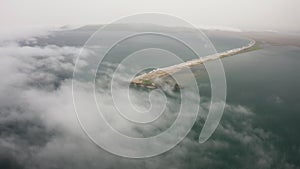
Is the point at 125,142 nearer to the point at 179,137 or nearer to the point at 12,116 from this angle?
the point at 179,137

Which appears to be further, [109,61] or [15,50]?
[15,50]

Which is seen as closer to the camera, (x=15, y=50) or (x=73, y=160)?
(x=73, y=160)

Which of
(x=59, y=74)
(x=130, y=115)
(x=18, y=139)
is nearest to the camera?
(x=18, y=139)

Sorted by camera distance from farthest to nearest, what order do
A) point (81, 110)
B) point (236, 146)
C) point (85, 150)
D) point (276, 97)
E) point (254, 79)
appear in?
point (254, 79)
point (81, 110)
point (276, 97)
point (85, 150)
point (236, 146)

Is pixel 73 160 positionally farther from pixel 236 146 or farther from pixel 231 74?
pixel 231 74

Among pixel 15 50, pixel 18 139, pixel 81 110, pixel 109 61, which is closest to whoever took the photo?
pixel 18 139

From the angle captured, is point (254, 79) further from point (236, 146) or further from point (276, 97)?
point (236, 146)

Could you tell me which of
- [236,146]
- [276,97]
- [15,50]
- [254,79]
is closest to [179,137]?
[236,146]

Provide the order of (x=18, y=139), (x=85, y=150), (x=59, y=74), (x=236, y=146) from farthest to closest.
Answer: (x=59, y=74), (x=18, y=139), (x=85, y=150), (x=236, y=146)

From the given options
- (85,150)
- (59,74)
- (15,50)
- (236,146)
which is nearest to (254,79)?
(236,146)
